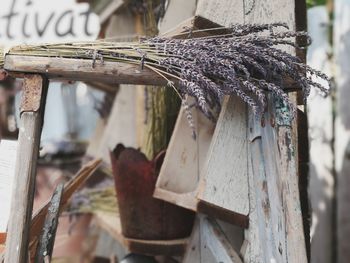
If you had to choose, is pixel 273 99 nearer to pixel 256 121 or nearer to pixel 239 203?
pixel 256 121

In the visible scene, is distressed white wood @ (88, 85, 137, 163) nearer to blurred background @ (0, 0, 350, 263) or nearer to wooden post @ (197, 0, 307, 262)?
blurred background @ (0, 0, 350, 263)

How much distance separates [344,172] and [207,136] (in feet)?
5.48

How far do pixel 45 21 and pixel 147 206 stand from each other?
1.92 m

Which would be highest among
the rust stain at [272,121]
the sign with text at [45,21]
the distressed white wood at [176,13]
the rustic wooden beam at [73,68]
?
the sign with text at [45,21]

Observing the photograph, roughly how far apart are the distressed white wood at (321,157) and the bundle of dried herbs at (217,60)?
6.32ft

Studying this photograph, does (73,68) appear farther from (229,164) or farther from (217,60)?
(229,164)

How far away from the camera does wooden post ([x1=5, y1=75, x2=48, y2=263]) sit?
1.43 m

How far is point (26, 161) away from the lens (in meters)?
1.44

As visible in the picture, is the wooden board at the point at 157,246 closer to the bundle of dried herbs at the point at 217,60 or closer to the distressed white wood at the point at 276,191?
the distressed white wood at the point at 276,191

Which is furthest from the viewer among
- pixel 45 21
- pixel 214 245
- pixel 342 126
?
pixel 45 21

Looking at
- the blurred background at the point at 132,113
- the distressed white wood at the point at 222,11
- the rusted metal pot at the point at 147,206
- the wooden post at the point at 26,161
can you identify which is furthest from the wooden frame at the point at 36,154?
the blurred background at the point at 132,113

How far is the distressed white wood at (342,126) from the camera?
10.7 feet

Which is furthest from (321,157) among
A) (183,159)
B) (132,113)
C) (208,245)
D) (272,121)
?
(272,121)

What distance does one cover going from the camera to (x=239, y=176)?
5.11ft
